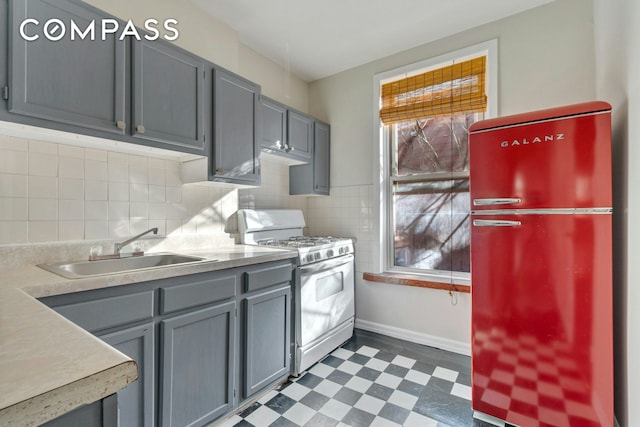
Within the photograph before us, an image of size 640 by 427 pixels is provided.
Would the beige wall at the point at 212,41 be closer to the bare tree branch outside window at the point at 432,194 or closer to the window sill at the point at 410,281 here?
the bare tree branch outside window at the point at 432,194

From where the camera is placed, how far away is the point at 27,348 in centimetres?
53

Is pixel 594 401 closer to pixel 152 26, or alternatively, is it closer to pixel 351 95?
pixel 351 95

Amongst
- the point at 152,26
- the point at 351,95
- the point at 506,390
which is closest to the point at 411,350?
the point at 506,390

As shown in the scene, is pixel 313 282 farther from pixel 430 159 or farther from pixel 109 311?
pixel 430 159

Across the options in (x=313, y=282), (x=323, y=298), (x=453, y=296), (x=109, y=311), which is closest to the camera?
(x=109, y=311)

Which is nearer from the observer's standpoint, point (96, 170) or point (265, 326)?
point (96, 170)

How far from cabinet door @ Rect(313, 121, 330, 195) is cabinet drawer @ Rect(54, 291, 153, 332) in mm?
1945

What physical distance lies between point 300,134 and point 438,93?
1260mm

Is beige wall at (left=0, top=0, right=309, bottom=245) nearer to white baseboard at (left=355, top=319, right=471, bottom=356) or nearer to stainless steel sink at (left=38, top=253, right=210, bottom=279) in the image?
stainless steel sink at (left=38, top=253, right=210, bottom=279)

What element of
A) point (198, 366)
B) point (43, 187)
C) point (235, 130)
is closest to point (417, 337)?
point (198, 366)

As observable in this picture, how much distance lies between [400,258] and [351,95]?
5.61 feet

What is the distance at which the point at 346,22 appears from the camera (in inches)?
94.0

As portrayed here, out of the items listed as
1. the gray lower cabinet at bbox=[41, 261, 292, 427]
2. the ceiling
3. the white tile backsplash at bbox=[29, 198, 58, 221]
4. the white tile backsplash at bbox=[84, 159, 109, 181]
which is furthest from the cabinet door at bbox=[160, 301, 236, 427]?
the ceiling

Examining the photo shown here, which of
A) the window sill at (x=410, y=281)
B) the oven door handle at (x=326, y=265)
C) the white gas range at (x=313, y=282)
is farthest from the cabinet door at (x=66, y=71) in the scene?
the window sill at (x=410, y=281)
